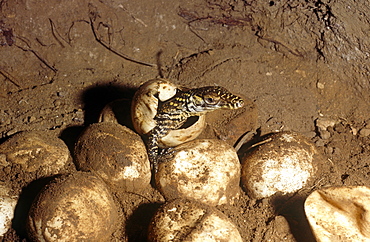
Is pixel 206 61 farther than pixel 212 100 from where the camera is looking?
Yes

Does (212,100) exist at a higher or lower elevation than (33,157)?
higher

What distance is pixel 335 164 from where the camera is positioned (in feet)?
12.6

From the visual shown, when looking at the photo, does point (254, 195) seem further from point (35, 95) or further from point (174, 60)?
point (35, 95)

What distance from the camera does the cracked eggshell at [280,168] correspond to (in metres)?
3.38

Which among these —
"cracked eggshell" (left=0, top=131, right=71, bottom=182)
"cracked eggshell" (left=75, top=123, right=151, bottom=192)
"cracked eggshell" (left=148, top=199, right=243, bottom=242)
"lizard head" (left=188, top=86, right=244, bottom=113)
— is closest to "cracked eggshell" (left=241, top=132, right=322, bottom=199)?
"lizard head" (left=188, top=86, right=244, bottom=113)

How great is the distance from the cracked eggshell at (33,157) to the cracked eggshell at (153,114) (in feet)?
2.57

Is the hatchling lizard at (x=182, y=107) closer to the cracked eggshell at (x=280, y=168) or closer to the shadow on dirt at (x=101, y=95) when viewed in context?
the cracked eggshell at (x=280, y=168)

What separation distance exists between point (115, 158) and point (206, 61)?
2283mm

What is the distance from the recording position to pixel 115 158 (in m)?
3.25

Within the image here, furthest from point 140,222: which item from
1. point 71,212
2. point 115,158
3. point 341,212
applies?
point 341,212

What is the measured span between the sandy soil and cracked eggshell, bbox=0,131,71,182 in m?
0.53

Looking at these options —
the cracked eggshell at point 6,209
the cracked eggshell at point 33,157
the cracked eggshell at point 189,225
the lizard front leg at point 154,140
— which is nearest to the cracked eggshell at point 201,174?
the lizard front leg at point 154,140

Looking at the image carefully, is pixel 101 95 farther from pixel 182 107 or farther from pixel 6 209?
pixel 6 209

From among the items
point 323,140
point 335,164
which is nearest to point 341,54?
point 323,140
